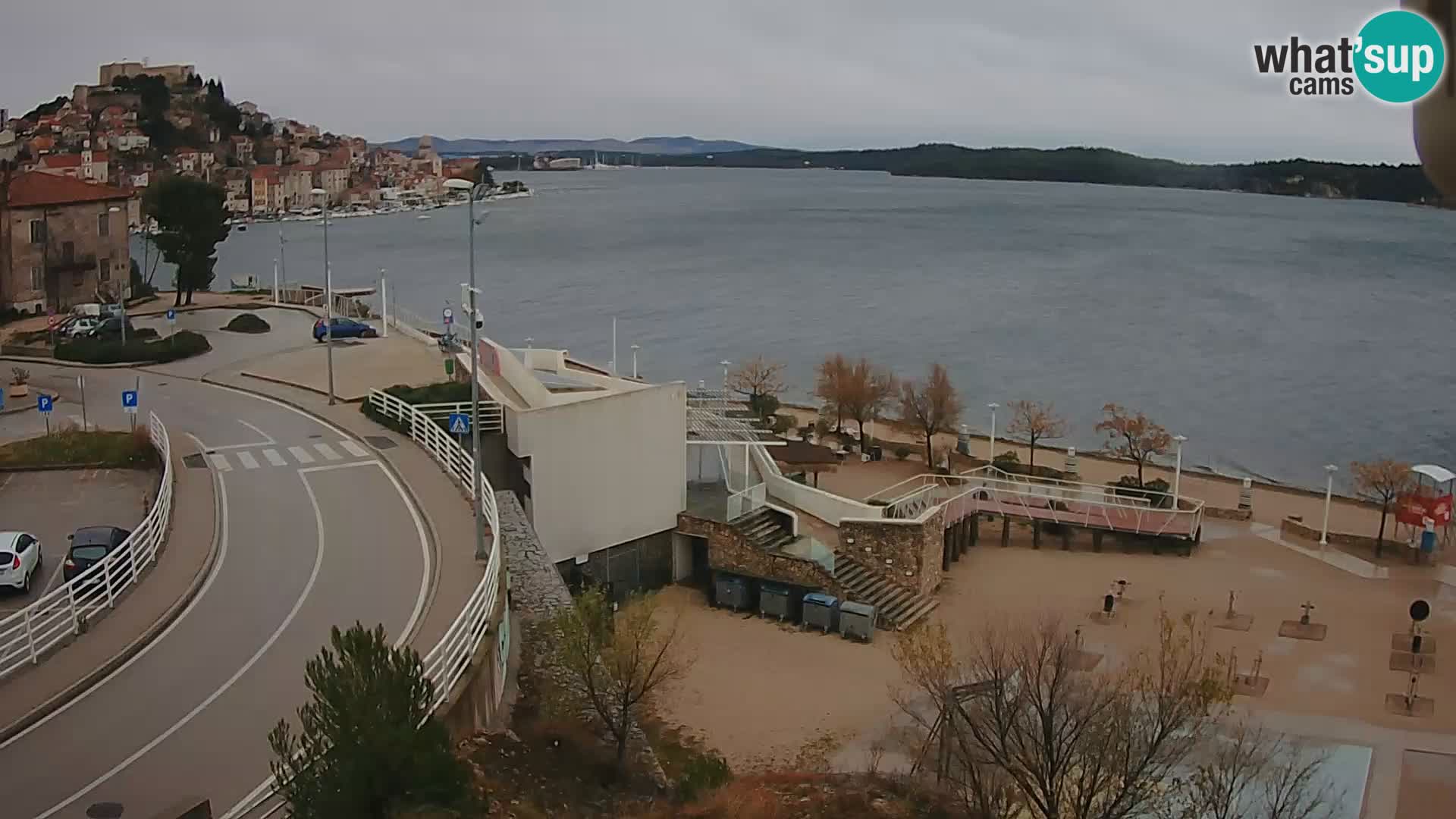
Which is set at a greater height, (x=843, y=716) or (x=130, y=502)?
(x=130, y=502)

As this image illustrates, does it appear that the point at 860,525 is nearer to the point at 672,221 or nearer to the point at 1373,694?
the point at 1373,694

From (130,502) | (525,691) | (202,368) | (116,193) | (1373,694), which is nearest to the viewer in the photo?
(525,691)

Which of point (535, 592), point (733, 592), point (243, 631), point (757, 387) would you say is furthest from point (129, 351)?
point (243, 631)

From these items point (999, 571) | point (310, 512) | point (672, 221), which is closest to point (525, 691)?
point (310, 512)

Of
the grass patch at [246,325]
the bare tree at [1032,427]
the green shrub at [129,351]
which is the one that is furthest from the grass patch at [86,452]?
the bare tree at [1032,427]

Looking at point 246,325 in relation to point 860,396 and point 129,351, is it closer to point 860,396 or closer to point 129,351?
point 129,351

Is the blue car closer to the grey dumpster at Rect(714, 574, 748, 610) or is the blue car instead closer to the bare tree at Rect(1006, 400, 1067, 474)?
the grey dumpster at Rect(714, 574, 748, 610)

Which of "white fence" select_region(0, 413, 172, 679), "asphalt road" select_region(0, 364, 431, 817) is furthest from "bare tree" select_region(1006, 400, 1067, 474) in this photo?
"white fence" select_region(0, 413, 172, 679)

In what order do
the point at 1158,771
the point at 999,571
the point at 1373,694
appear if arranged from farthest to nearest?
the point at 999,571, the point at 1373,694, the point at 1158,771
